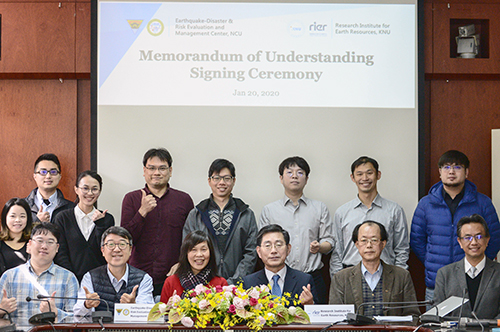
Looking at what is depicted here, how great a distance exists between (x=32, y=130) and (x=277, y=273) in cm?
246

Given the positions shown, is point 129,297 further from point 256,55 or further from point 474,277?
point 256,55

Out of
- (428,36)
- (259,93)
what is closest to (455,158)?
(428,36)

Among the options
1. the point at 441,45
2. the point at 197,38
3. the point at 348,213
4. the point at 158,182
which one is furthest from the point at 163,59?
the point at 441,45

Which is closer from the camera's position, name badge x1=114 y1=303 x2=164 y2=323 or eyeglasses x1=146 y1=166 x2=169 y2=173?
name badge x1=114 y1=303 x2=164 y2=323

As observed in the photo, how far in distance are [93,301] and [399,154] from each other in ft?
8.26

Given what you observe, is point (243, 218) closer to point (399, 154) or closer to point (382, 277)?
point (382, 277)

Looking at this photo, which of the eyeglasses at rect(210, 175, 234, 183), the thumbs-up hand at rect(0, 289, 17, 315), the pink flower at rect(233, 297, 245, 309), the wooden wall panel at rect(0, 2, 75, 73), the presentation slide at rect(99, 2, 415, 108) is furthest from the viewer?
the wooden wall panel at rect(0, 2, 75, 73)

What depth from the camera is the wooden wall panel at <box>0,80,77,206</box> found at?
412 cm

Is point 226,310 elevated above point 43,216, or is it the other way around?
point 43,216

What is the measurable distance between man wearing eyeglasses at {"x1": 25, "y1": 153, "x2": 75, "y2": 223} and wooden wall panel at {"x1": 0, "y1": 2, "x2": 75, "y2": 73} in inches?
34.4

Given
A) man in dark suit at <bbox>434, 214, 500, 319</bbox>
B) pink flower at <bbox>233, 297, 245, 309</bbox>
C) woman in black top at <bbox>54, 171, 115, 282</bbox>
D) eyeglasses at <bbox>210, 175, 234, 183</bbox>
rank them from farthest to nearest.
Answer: eyeglasses at <bbox>210, 175, 234, 183</bbox> → woman in black top at <bbox>54, 171, 115, 282</bbox> → man in dark suit at <bbox>434, 214, 500, 319</bbox> → pink flower at <bbox>233, 297, 245, 309</bbox>

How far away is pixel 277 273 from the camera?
2.90 m

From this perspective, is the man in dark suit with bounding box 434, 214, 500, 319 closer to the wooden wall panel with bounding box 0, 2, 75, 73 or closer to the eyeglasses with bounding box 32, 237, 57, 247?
the eyeglasses with bounding box 32, 237, 57, 247

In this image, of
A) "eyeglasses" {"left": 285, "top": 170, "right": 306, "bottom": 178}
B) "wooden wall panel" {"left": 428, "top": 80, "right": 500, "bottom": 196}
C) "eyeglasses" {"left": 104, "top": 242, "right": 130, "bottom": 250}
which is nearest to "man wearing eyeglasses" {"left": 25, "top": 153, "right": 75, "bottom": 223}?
"eyeglasses" {"left": 104, "top": 242, "right": 130, "bottom": 250}
